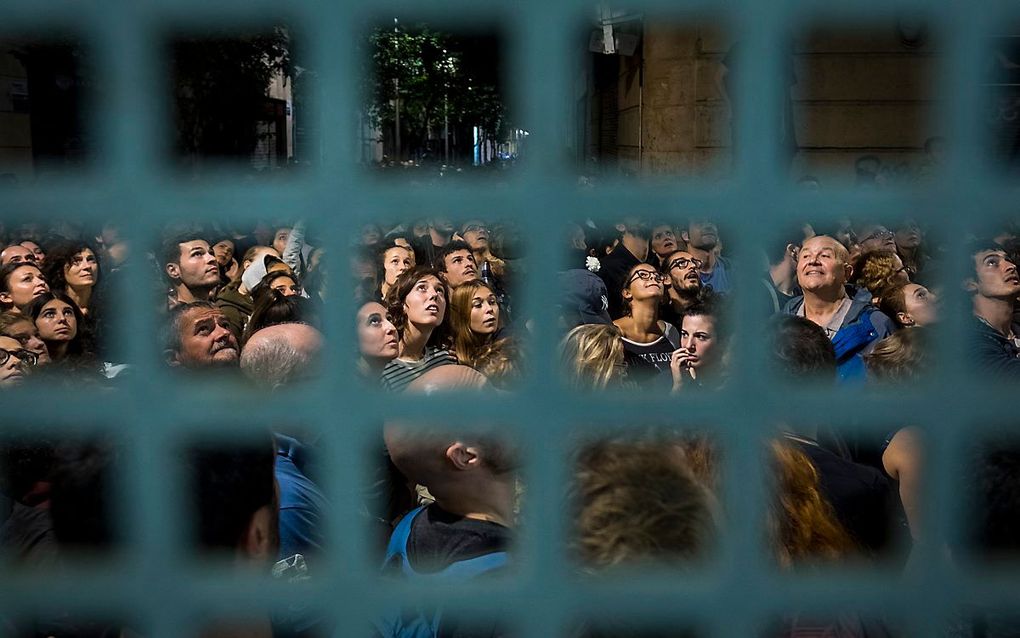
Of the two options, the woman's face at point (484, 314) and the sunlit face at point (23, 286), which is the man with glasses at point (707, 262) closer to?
the woman's face at point (484, 314)

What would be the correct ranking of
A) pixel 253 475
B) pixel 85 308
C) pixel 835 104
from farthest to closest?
1. pixel 835 104
2. pixel 85 308
3. pixel 253 475

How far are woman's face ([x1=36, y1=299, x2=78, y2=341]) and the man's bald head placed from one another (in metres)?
1.06

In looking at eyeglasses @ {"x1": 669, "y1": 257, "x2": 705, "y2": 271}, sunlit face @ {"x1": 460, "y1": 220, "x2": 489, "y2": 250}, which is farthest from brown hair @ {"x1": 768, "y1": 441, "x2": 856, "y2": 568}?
sunlit face @ {"x1": 460, "y1": 220, "x2": 489, "y2": 250}

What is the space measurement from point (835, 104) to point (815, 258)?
4.01 m

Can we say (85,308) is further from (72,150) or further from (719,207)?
(72,150)

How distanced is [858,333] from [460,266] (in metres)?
1.46

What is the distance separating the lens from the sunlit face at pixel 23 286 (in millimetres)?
2814

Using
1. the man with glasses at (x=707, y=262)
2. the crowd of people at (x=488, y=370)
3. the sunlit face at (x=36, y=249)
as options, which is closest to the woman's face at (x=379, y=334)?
the crowd of people at (x=488, y=370)

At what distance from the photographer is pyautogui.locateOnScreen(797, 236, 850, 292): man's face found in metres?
3.26

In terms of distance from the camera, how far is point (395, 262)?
148 inches

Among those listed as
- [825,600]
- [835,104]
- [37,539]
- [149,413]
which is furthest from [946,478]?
[835,104]

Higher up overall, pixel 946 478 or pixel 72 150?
pixel 72 150

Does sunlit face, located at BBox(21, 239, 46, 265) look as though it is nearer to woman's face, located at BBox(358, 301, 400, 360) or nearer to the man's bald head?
woman's face, located at BBox(358, 301, 400, 360)

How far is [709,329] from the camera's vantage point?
2.82 meters
